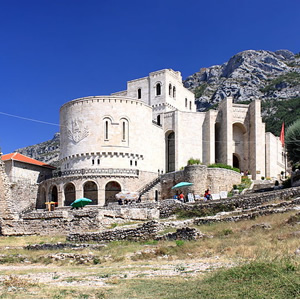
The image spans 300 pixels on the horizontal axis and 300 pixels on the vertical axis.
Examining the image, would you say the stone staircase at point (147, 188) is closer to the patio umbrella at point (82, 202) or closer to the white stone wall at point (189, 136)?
the white stone wall at point (189, 136)

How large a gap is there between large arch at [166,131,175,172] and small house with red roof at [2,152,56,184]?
549 inches

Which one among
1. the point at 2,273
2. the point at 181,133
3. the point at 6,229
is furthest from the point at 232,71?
the point at 2,273

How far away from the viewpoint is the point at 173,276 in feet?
41.2

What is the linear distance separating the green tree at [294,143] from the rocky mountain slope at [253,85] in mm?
63076

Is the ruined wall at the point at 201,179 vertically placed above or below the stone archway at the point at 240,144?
below

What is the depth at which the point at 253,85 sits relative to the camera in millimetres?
129000

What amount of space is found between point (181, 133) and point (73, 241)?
32061mm

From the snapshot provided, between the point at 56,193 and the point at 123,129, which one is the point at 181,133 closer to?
the point at 123,129

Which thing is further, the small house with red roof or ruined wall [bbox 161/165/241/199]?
the small house with red roof

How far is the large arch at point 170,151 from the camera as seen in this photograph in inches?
2142

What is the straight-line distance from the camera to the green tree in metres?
36.7

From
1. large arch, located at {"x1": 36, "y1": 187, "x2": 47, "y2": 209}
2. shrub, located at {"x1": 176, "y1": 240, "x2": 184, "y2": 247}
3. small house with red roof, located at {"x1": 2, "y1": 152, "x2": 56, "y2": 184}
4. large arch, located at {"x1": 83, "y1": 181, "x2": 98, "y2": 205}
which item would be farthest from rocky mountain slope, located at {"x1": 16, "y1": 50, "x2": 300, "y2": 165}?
shrub, located at {"x1": 176, "y1": 240, "x2": 184, "y2": 247}

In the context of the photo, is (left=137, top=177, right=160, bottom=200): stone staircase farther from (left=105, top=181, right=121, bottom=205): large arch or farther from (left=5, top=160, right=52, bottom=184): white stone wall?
(left=5, top=160, right=52, bottom=184): white stone wall

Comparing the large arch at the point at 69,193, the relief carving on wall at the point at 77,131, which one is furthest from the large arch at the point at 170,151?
the large arch at the point at 69,193
